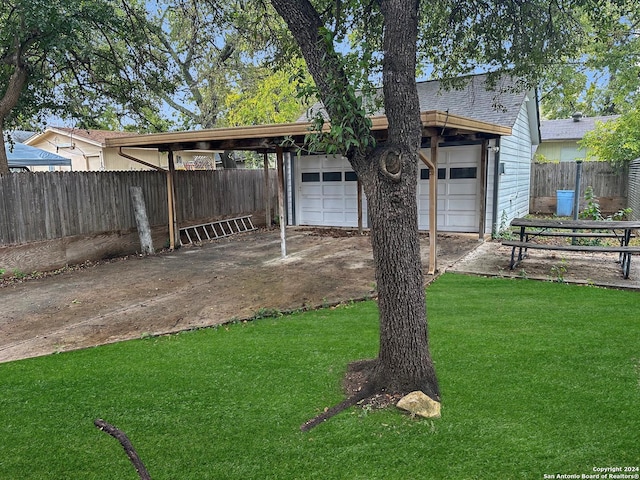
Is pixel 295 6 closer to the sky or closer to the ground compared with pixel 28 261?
closer to the sky

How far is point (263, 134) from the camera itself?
776 cm

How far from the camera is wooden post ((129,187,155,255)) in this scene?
383 inches

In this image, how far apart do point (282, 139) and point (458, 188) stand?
16.3ft

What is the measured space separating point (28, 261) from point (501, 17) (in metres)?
8.06

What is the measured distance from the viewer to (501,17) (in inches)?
193

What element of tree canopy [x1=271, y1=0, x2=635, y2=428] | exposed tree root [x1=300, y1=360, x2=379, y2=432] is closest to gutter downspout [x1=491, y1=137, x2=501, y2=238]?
exposed tree root [x1=300, y1=360, x2=379, y2=432]

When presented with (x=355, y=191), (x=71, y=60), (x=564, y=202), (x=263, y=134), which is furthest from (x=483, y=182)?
(x=71, y=60)

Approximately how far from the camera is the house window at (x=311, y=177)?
506 inches

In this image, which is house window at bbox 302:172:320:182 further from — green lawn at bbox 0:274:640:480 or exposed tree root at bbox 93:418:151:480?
exposed tree root at bbox 93:418:151:480

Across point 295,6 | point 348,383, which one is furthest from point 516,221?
point 295,6

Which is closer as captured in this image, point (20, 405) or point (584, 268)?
point (20, 405)

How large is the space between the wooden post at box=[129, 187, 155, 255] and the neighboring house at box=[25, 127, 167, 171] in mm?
10823

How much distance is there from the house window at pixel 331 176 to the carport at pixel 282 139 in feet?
8.67

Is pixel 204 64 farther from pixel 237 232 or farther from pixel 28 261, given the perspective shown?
pixel 28 261
